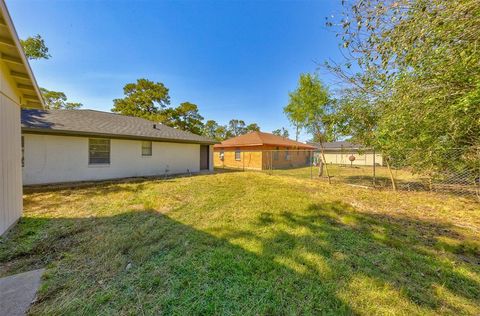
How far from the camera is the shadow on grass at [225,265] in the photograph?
200cm

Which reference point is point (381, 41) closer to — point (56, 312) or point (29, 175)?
point (56, 312)

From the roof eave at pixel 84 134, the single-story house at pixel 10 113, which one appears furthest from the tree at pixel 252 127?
the single-story house at pixel 10 113

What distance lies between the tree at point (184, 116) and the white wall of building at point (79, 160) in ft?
51.5

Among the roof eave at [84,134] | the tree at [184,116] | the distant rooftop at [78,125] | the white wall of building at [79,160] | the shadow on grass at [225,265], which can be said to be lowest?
the shadow on grass at [225,265]

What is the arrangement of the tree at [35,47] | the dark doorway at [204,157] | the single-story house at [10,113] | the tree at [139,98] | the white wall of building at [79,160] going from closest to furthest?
the single-story house at [10,113]
the white wall of building at [79,160]
the tree at [35,47]
the dark doorway at [204,157]
the tree at [139,98]

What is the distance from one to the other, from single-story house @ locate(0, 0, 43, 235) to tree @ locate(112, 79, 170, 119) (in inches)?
858

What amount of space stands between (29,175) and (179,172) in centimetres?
670

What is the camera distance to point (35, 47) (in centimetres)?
1013

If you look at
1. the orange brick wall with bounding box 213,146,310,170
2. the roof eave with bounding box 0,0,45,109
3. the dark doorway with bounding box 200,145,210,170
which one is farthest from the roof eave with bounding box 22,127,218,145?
the orange brick wall with bounding box 213,146,310,170

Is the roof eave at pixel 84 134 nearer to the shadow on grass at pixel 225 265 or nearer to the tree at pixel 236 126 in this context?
the shadow on grass at pixel 225 265

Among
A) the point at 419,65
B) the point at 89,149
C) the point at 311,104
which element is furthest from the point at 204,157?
the point at 419,65

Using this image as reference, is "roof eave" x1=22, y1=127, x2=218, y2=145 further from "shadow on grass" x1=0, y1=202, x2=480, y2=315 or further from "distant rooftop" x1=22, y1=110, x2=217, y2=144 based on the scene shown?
"shadow on grass" x1=0, y1=202, x2=480, y2=315

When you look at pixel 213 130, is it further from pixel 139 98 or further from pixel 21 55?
pixel 21 55

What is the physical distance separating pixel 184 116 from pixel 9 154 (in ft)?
79.7
